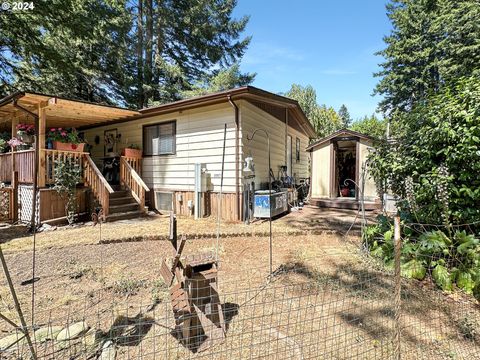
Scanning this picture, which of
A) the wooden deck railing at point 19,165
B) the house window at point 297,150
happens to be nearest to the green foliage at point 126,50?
the wooden deck railing at point 19,165

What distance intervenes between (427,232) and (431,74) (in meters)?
21.7

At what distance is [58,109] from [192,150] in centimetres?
399

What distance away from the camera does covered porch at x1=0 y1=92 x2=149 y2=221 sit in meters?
6.83

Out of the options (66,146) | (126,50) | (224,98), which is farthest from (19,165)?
(126,50)

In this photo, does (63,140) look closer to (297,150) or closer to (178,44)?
(297,150)

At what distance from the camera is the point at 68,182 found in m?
7.00

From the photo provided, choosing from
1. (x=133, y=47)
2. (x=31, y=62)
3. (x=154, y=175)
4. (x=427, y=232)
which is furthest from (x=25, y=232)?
(x=133, y=47)

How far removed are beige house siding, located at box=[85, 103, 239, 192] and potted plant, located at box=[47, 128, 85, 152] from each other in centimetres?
208

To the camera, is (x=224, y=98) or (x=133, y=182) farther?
(x=133, y=182)

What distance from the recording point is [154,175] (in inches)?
352

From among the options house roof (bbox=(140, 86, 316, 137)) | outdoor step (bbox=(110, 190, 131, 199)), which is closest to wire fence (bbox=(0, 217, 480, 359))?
outdoor step (bbox=(110, 190, 131, 199))

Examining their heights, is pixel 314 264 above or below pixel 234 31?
below

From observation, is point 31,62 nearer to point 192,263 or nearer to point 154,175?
point 154,175

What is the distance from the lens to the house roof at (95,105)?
6.49m
